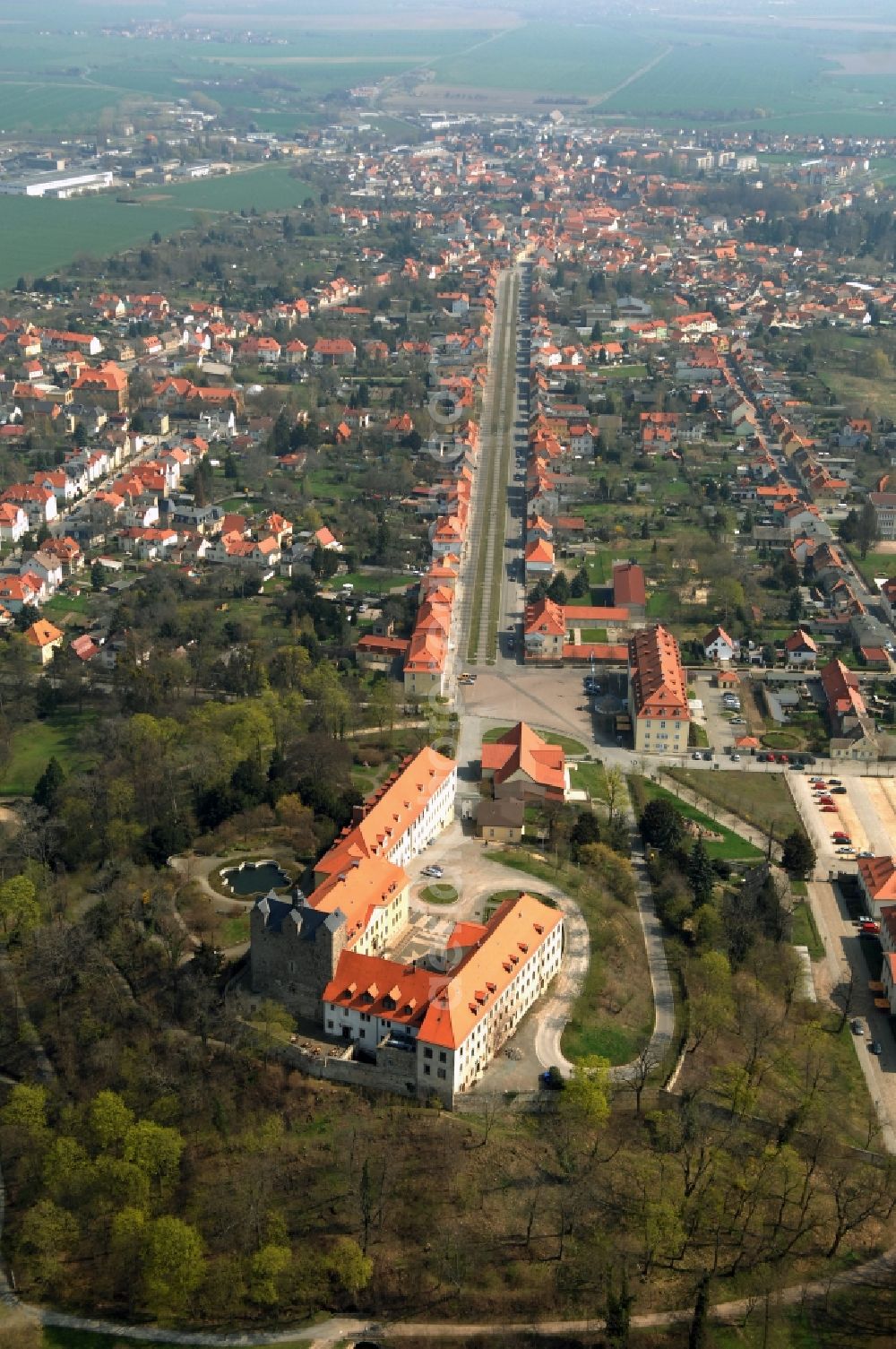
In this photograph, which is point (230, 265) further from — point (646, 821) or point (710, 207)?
point (646, 821)

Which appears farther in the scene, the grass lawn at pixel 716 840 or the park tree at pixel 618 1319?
the grass lawn at pixel 716 840

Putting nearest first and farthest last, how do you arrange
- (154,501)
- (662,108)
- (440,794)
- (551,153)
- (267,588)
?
(440,794)
(267,588)
(154,501)
(551,153)
(662,108)

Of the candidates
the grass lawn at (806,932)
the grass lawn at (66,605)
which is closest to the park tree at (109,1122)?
the grass lawn at (806,932)

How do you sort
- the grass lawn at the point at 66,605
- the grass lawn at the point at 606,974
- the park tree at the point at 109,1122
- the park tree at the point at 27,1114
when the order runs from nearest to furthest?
1. the park tree at the point at 109,1122
2. the park tree at the point at 27,1114
3. the grass lawn at the point at 606,974
4. the grass lawn at the point at 66,605

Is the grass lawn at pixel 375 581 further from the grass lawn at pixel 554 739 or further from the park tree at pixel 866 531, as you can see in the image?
the park tree at pixel 866 531

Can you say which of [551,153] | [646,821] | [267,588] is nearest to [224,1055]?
[646,821]

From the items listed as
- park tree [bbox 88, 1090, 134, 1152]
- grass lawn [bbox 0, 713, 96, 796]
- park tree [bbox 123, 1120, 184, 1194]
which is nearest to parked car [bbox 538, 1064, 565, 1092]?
park tree [bbox 123, 1120, 184, 1194]
